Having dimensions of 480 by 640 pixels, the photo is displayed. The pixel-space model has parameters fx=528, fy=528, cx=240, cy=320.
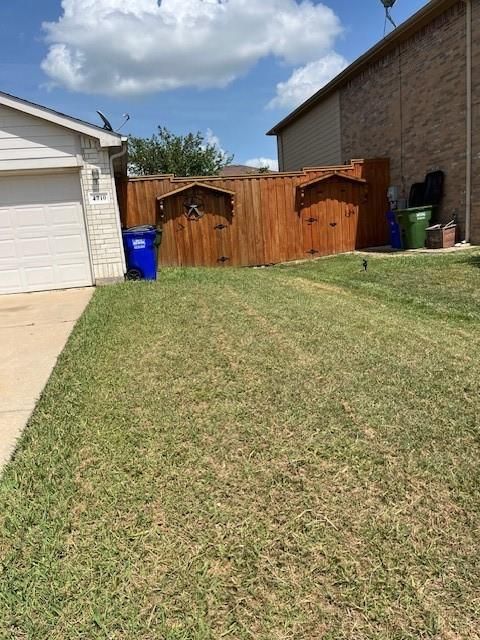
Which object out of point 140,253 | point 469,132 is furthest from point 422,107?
point 140,253

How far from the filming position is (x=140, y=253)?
10.4 meters

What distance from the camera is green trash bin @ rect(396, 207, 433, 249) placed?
503 inches

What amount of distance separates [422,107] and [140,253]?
8339 mm

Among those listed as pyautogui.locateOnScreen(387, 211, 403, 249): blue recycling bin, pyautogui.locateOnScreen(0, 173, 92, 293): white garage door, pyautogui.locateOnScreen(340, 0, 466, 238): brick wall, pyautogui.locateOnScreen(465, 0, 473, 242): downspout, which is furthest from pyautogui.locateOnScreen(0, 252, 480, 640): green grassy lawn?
pyautogui.locateOnScreen(340, 0, 466, 238): brick wall

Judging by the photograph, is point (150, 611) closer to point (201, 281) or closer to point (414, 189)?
point (201, 281)

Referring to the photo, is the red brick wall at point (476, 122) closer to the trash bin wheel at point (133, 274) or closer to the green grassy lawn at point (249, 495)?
the trash bin wheel at point (133, 274)

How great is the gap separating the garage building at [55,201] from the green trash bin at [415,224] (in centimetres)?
698

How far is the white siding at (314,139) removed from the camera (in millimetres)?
18547

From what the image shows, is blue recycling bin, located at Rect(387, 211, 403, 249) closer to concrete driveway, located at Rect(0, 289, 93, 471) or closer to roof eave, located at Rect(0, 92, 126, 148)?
roof eave, located at Rect(0, 92, 126, 148)

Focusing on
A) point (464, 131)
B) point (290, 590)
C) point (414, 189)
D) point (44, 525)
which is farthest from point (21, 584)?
point (414, 189)

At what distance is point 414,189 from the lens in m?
13.7

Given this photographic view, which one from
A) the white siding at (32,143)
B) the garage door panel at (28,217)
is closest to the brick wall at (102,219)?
the white siding at (32,143)

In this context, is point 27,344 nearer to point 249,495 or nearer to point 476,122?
point 249,495

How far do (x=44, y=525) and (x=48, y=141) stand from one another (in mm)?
8337
